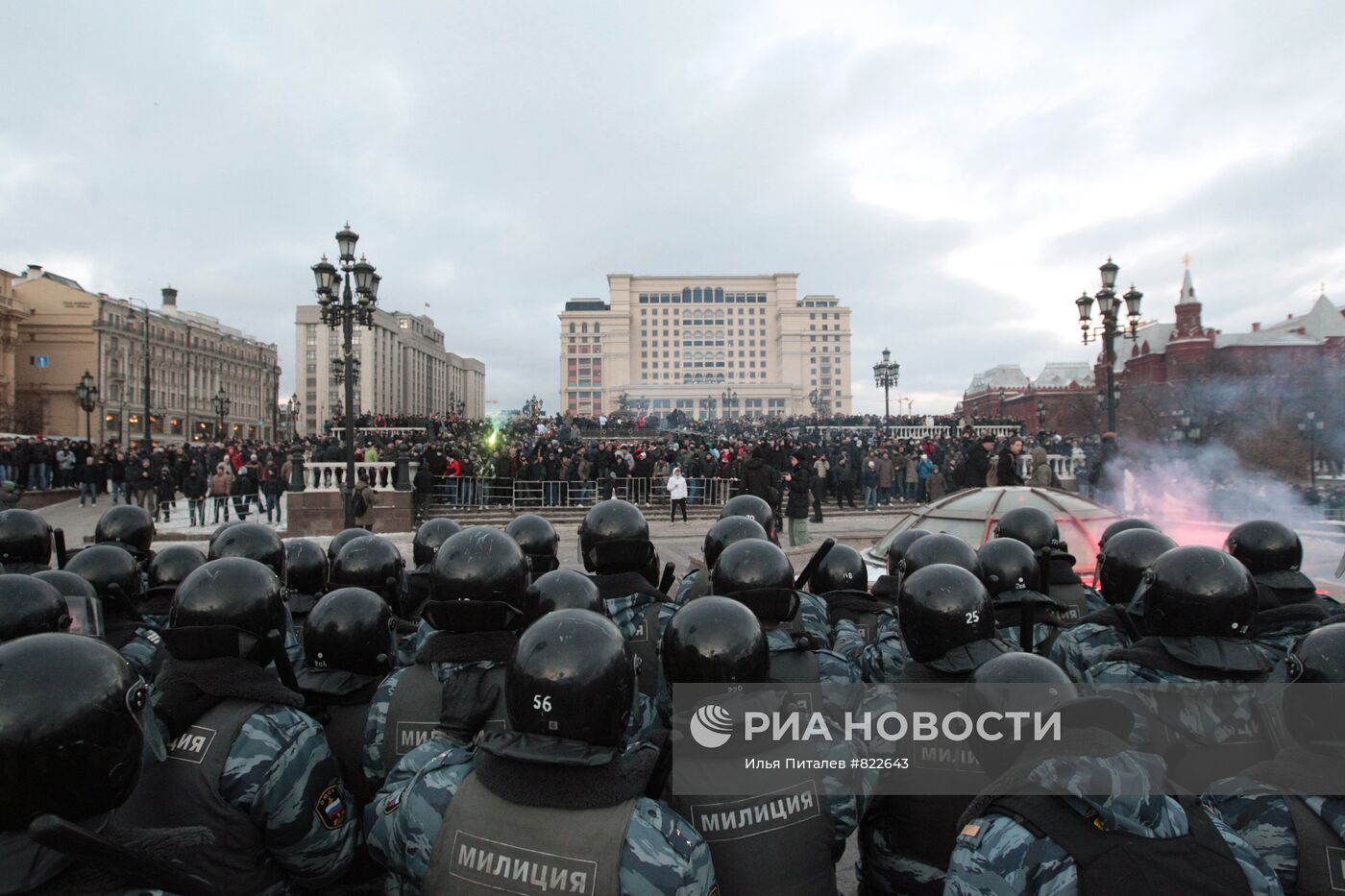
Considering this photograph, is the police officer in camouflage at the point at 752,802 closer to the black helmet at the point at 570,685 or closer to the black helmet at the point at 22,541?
the black helmet at the point at 570,685

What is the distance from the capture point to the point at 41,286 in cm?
6762

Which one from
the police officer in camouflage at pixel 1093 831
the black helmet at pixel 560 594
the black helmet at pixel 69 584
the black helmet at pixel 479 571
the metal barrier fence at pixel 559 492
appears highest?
the black helmet at pixel 479 571

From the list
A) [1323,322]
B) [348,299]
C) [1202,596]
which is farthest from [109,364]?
[1323,322]

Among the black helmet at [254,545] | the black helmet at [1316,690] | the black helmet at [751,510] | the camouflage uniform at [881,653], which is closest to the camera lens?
the black helmet at [1316,690]

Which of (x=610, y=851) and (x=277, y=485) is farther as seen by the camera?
(x=277, y=485)

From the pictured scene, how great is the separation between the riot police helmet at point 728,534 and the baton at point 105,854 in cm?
339

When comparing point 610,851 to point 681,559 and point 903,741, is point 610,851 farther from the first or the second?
point 681,559

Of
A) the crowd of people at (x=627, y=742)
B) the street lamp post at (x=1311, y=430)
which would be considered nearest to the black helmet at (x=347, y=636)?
the crowd of people at (x=627, y=742)

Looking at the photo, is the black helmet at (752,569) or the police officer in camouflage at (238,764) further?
the black helmet at (752,569)

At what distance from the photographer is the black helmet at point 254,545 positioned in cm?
437

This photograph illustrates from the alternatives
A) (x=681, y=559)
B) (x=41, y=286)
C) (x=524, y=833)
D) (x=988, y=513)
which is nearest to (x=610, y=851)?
(x=524, y=833)

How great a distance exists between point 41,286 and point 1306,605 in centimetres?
8703

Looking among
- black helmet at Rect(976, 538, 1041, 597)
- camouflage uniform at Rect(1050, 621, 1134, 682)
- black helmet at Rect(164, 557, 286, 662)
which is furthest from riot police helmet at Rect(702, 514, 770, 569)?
black helmet at Rect(164, 557, 286, 662)

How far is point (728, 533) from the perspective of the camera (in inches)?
191
